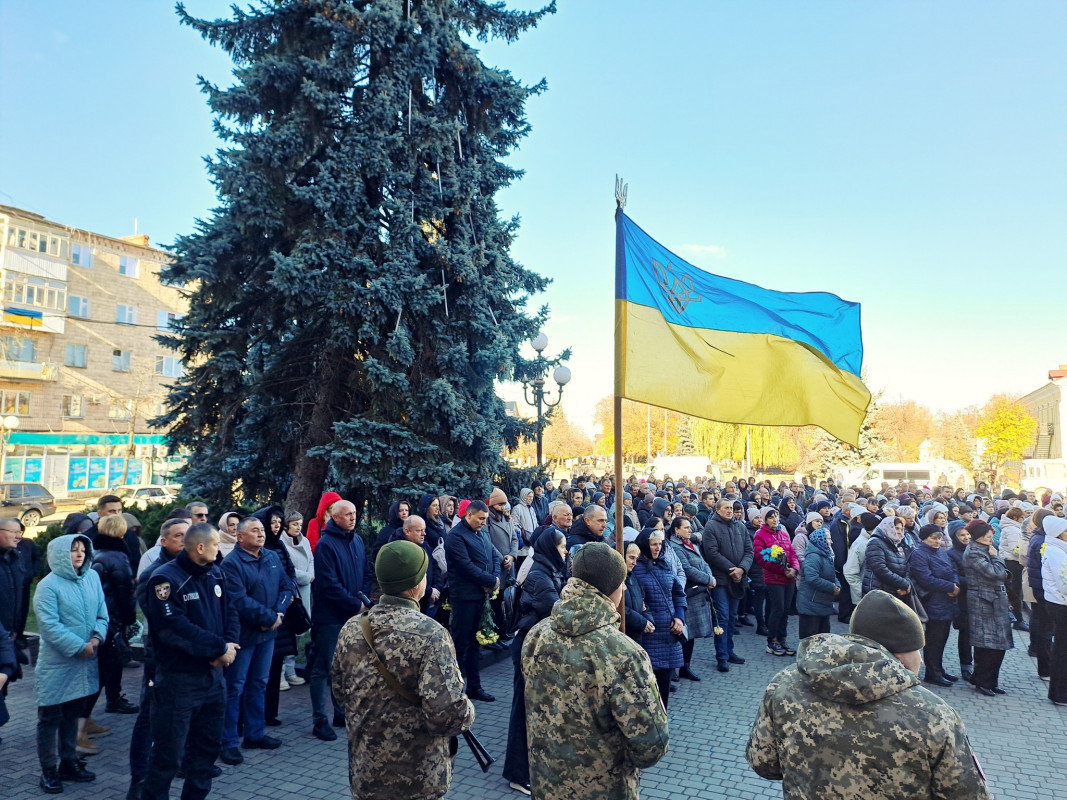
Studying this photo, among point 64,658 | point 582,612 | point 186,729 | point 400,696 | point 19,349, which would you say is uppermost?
point 19,349

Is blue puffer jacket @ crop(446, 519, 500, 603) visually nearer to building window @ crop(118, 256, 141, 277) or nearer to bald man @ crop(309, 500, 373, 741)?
bald man @ crop(309, 500, 373, 741)

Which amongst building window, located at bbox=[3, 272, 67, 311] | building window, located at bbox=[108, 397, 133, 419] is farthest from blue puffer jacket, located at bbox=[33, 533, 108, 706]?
building window, located at bbox=[108, 397, 133, 419]

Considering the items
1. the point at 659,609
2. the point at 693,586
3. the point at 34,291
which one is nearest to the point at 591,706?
the point at 659,609

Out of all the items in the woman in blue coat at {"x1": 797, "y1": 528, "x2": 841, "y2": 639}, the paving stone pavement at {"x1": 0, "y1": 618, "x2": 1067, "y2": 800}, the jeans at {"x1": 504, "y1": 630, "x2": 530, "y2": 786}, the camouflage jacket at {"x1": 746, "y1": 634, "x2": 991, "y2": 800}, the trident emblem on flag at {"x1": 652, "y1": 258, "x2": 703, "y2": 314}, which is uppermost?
the trident emblem on flag at {"x1": 652, "y1": 258, "x2": 703, "y2": 314}

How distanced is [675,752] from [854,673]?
4115 mm

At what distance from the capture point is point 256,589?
5.90 metres

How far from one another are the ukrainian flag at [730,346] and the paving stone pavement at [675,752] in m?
2.91

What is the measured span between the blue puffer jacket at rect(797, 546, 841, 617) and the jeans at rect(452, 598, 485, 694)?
4.18 metres

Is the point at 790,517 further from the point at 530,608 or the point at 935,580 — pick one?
the point at 530,608

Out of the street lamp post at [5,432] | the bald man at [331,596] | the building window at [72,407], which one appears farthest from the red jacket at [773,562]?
the building window at [72,407]

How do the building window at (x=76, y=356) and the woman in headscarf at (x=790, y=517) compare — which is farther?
the building window at (x=76, y=356)

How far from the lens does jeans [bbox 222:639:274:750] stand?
570 cm

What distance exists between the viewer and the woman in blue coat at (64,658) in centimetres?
509

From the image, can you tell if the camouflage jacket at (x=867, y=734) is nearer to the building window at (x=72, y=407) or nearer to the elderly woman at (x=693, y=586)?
the elderly woman at (x=693, y=586)
